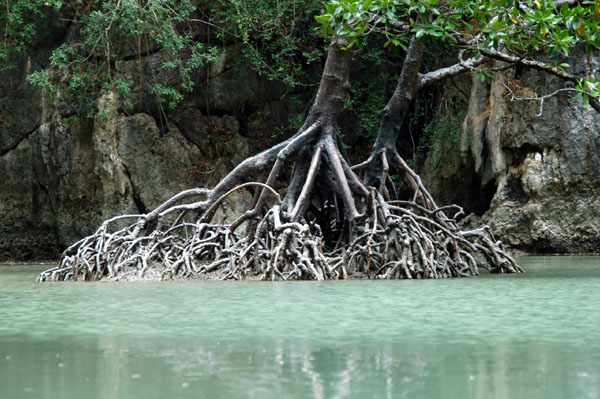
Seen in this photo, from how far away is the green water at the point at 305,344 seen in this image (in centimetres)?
256

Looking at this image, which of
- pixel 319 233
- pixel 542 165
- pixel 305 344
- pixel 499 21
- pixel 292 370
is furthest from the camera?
pixel 542 165

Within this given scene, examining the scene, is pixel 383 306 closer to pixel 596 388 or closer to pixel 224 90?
pixel 596 388

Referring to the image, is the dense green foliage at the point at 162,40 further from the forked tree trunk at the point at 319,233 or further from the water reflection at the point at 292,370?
the water reflection at the point at 292,370

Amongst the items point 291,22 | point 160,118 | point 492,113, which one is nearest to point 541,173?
point 492,113

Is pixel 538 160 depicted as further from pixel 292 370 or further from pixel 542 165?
pixel 292 370

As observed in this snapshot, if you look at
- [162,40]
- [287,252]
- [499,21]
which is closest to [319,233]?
[287,252]

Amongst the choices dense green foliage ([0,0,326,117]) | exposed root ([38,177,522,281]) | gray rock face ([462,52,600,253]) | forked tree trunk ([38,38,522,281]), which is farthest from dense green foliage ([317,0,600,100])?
dense green foliage ([0,0,326,117])

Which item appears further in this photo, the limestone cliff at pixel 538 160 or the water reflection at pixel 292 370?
the limestone cliff at pixel 538 160

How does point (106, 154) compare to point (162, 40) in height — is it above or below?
below

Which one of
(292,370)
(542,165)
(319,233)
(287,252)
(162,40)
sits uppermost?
(162,40)

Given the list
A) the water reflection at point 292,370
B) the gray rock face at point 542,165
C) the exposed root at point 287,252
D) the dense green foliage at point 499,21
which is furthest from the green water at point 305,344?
the gray rock face at point 542,165

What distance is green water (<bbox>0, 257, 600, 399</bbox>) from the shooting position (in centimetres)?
256

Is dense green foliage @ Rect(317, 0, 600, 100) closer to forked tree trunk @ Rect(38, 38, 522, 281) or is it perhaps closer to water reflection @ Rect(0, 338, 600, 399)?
forked tree trunk @ Rect(38, 38, 522, 281)

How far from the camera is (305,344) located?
138 inches
